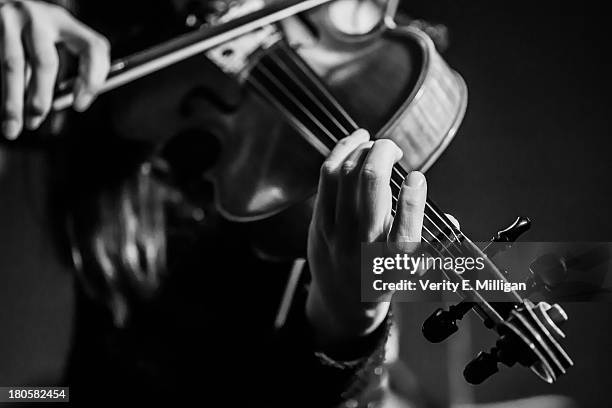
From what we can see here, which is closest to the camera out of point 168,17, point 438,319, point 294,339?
point 438,319

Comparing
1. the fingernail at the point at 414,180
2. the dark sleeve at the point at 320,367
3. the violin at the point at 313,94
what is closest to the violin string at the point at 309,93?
the violin at the point at 313,94

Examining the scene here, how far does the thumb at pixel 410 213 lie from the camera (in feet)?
2.16

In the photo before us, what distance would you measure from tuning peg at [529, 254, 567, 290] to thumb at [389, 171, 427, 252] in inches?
5.1

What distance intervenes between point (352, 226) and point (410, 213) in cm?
7

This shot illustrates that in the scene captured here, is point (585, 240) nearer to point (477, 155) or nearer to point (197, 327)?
point (477, 155)

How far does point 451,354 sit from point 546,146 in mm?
294

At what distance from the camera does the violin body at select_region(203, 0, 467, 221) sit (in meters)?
0.73

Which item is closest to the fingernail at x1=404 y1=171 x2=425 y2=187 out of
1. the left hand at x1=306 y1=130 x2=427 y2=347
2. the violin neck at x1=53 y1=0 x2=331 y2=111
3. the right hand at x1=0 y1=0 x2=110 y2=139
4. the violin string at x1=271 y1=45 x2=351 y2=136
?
the left hand at x1=306 y1=130 x2=427 y2=347

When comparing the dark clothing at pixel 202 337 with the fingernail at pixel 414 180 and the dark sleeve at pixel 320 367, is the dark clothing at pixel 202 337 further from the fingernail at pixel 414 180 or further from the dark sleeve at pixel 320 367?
the fingernail at pixel 414 180

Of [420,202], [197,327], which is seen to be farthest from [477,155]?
[197,327]

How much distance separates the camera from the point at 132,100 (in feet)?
2.86

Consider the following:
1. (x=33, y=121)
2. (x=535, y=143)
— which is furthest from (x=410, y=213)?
(x=33, y=121)

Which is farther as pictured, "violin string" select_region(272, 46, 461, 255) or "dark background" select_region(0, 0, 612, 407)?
"dark background" select_region(0, 0, 612, 407)

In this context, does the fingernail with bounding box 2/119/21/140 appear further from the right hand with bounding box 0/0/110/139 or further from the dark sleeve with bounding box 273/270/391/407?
the dark sleeve with bounding box 273/270/391/407
